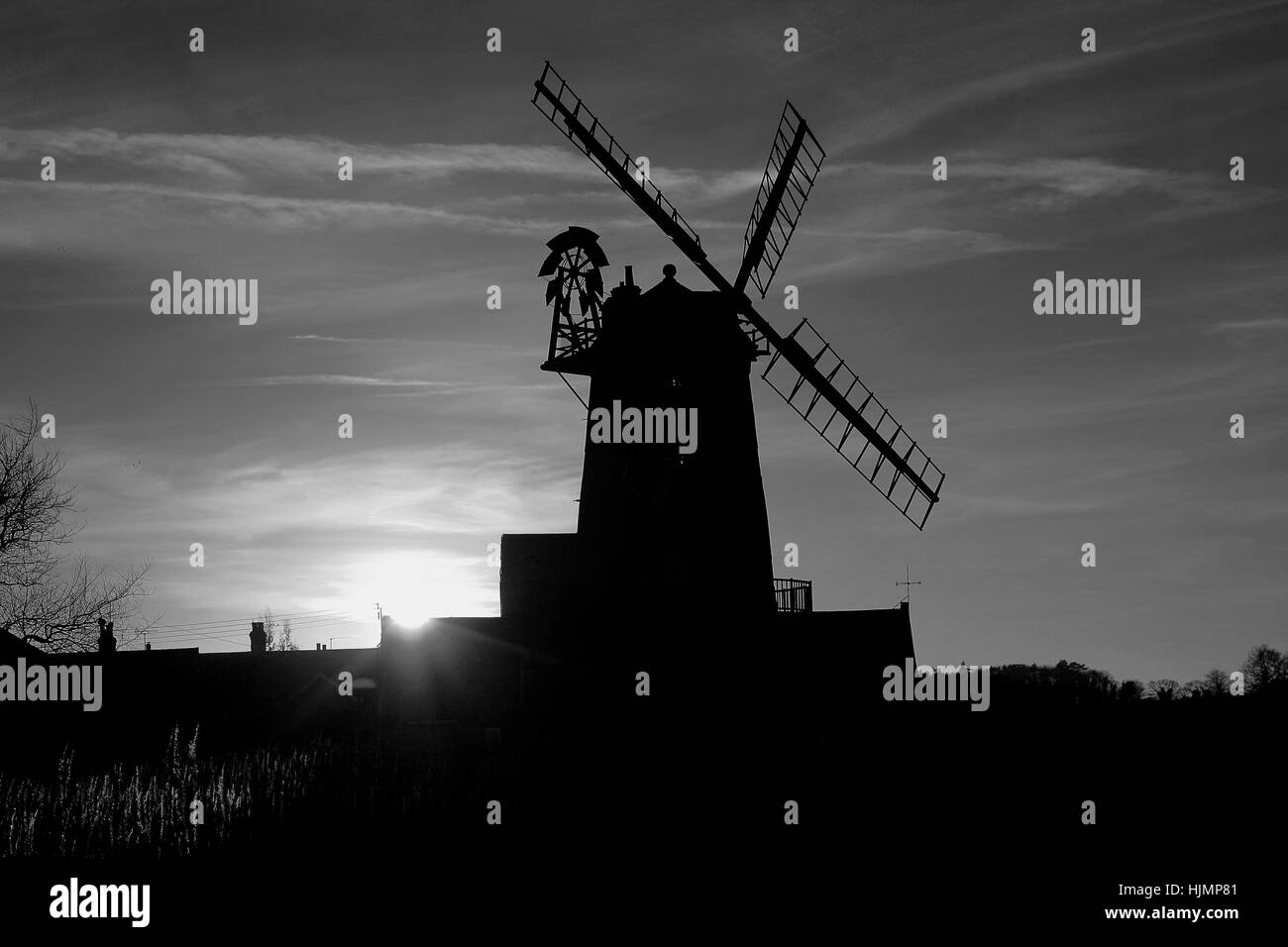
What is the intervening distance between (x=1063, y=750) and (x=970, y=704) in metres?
6.40

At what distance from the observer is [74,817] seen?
70.4 feet

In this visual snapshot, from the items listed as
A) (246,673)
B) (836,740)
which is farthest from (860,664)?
(246,673)

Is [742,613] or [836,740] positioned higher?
[742,613]
